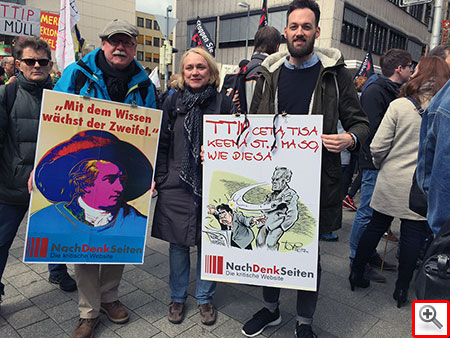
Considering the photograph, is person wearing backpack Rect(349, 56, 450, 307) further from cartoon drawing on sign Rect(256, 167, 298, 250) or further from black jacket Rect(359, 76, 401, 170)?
cartoon drawing on sign Rect(256, 167, 298, 250)

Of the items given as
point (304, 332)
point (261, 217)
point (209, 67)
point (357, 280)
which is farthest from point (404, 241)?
point (209, 67)

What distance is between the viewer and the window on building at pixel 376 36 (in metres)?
23.6

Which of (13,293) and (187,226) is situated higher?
(187,226)

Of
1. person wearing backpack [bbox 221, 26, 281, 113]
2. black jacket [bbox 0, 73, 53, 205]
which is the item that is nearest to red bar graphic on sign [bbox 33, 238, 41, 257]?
black jacket [bbox 0, 73, 53, 205]

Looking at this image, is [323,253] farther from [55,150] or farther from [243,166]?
[55,150]

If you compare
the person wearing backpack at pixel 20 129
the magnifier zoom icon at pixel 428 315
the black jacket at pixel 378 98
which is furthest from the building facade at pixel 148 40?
the magnifier zoom icon at pixel 428 315

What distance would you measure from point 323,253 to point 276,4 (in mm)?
22046

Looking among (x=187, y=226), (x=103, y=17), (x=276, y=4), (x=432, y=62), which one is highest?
(x=103, y=17)

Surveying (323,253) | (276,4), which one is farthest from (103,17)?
(323,253)

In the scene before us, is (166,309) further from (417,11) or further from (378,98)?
(417,11)

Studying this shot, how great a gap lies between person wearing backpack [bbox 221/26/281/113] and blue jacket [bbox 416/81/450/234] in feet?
6.31

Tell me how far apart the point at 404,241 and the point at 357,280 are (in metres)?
0.59

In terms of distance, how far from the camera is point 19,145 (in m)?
2.53

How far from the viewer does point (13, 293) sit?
2982 mm
